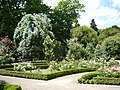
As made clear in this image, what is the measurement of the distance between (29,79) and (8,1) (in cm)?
2038

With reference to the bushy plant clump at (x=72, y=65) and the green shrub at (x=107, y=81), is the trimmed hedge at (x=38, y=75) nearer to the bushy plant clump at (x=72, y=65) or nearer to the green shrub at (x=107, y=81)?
the bushy plant clump at (x=72, y=65)

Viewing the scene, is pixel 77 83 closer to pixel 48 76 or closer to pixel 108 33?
pixel 48 76

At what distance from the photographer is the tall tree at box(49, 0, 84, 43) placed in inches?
1580

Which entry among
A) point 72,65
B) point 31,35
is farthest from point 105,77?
point 31,35

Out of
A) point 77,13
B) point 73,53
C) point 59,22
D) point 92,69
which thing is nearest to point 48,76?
point 92,69

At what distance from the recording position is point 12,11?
35.8m

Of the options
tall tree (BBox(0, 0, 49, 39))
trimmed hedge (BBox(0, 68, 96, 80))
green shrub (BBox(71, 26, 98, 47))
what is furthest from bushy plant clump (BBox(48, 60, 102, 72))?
green shrub (BBox(71, 26, 98, 47))

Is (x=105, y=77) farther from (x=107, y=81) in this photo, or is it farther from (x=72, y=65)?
(x=72, y=65)

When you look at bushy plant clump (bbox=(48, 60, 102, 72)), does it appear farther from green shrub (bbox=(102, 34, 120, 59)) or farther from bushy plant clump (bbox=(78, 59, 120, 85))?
green shrub (bbox=(102, 34, 120, 59))

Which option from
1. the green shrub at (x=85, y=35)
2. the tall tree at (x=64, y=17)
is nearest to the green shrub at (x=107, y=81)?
the green shrub at (x=85, y=35)

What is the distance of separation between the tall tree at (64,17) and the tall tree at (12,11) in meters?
4.05

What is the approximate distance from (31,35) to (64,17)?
1461 cm

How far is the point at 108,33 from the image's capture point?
4197 cm

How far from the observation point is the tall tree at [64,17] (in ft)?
132
